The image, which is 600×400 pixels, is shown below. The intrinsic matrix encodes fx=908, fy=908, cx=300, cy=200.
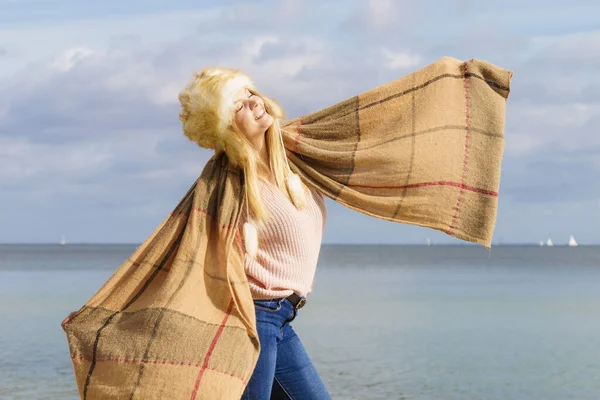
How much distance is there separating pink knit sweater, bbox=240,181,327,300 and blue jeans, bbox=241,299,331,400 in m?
0.06

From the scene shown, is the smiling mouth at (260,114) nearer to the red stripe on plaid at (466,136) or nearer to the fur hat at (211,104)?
the fur hat at (211,104)

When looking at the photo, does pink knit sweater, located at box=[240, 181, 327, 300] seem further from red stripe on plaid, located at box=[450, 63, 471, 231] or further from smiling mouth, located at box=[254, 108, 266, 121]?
red stripe on plaid, located at box=[450, 63, 471, 231]

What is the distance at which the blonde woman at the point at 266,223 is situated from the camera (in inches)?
115

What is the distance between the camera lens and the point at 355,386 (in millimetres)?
8359

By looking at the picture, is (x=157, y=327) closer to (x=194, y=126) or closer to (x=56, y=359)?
(x=194, y=126)

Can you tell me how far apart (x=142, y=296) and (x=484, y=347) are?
350 inches

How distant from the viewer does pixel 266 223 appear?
298 centimetres

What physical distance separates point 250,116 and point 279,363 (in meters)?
0.82

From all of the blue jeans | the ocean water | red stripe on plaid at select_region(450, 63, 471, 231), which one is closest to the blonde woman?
the blue jeans

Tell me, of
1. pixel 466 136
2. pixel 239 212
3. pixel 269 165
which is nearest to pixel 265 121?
pixel 269 165

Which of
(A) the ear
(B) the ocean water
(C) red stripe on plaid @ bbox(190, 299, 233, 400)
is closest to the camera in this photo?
(C) red stripe on plaid @ bbox(190, 299, 233, 400)

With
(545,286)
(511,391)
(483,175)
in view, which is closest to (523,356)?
(511,391)

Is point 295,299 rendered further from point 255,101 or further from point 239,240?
point 255,101

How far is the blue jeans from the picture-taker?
2.89 metres
